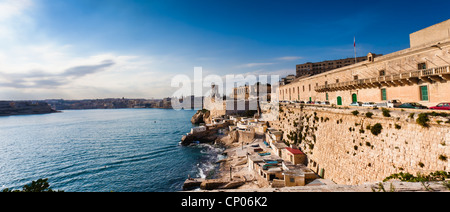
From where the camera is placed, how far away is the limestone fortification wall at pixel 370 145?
8914mm

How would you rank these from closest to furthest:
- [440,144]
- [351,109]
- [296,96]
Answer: [440,144] < [351,109] < [296,96]

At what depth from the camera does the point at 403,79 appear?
1373 centimetres

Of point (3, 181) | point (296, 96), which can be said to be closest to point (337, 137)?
point (296, 96)

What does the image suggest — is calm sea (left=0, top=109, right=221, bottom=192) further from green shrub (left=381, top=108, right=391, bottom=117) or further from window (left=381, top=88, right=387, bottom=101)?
window (left=381, top=88, right=387, bottom=101)

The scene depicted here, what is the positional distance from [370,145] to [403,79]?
5991 mm

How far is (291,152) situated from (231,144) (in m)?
17.0

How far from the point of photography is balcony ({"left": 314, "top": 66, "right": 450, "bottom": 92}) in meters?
11.4

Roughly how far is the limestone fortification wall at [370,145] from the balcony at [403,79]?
372 cm

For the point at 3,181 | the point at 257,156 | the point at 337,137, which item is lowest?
the point at 3,181

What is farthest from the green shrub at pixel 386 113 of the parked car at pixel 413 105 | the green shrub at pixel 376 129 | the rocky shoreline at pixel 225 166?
Answer: the rocky shoreline at pixel 225 166

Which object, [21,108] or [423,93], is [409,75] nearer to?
[423,93]

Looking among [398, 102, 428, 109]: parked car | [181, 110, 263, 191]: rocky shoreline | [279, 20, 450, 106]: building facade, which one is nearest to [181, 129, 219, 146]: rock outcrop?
[181, 110, 263, 191]: rocky shoreline

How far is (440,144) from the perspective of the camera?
862cm
